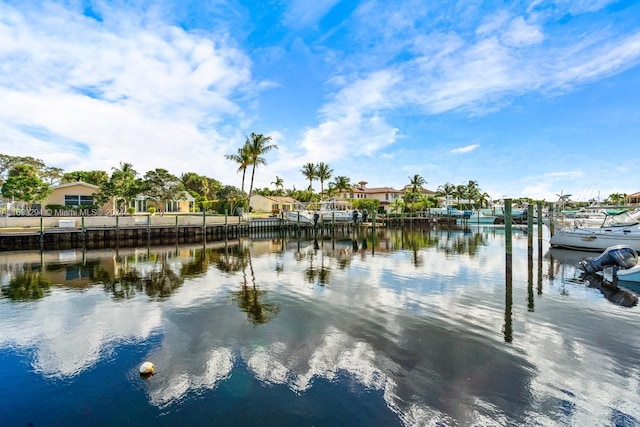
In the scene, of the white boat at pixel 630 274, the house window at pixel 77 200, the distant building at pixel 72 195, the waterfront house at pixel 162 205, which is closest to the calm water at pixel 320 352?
the white boat at pixel 630 274

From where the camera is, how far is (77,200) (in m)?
43.2

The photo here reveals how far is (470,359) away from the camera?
8141 millimetres

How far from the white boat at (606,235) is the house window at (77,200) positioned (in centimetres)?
5262

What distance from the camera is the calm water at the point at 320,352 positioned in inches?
248

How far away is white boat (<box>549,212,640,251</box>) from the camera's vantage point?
23.4 m

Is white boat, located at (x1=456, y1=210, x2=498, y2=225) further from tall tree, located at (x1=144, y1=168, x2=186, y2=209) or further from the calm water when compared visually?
the calm water

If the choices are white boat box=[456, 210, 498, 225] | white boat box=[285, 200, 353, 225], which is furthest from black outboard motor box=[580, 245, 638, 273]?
white boat box=[456, 210, 498, 225]

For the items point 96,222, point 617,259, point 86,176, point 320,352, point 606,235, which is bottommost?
point 320,352

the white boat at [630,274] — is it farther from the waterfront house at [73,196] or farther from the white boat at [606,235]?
the waterfront house at [73,196]

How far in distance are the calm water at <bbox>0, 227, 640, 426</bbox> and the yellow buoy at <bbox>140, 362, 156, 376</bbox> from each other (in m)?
0.15

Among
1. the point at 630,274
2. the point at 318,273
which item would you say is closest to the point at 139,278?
the point at 318,273

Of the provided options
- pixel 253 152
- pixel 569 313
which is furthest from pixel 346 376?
pixel 253 152

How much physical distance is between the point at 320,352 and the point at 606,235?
26.6 m

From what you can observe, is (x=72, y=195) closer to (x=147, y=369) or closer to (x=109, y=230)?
(x=109, y=230)
